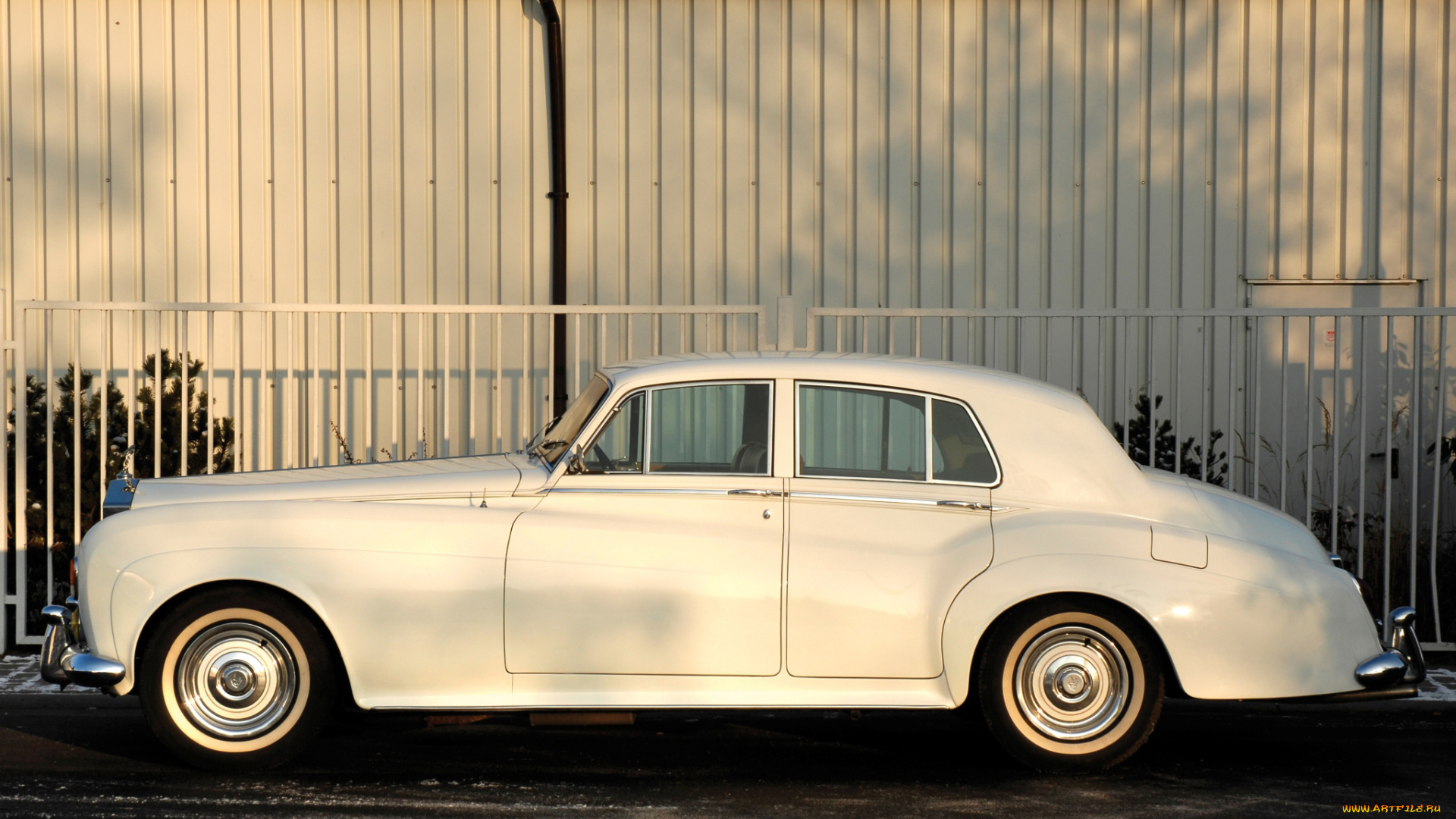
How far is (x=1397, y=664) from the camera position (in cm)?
506

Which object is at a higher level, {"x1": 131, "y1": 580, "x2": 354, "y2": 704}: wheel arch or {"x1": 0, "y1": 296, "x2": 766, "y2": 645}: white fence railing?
{"x1": 0, "y1": 296, "x2": 766, "y2": 645}: white fence railing

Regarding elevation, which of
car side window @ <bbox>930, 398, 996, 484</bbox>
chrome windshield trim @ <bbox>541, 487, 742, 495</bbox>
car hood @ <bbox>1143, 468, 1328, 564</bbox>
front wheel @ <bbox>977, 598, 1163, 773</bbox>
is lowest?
front wheel @ <bbox>977, 598, 1163, 773</bbox>

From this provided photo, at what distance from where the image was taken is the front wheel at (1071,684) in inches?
199

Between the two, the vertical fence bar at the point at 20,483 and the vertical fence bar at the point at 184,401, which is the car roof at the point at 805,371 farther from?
the vertical fence bar at the point at 20,483

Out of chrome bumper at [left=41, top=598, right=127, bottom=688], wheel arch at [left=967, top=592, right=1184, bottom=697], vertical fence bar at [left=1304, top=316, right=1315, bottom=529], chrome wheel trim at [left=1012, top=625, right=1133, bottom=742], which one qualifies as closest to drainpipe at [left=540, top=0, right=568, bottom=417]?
chrome bumper at [left=41, top=598, right=127, bottom=688]

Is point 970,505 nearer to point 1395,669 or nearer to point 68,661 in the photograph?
point 1395,669

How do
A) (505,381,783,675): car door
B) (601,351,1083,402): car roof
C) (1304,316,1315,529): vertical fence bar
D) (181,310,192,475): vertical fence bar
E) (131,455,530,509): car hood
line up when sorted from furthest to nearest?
1. (181,310,192,475): vertical fence bar
2. (1304,316,1315,529): vertical fence bar
3. (601,351,1083,402): car roof
4. (131,455,530,509): car hood
5. (505,381,783,675): car door

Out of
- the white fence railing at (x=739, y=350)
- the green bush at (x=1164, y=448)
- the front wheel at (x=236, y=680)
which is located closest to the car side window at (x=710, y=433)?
the front wheel at (x=236, y=680)

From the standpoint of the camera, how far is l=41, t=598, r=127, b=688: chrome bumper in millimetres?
4938

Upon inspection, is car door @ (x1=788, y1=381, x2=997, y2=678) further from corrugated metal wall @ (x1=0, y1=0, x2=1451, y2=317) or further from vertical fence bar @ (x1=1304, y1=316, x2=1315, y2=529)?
corrugated metal wall @ (x1=0, y1=0, x2=1451, y2=317)

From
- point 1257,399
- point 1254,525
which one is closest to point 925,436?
point 1254,525

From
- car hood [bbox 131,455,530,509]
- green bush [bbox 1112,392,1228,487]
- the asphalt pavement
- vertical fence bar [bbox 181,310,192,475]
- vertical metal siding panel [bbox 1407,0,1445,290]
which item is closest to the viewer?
the asphalt pavement

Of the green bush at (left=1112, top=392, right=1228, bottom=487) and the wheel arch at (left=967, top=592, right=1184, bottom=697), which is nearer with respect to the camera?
the wheel arch at (left=967, top=592, right=1184, bottom=697)

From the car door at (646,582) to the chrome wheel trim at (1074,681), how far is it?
1.01 meters
